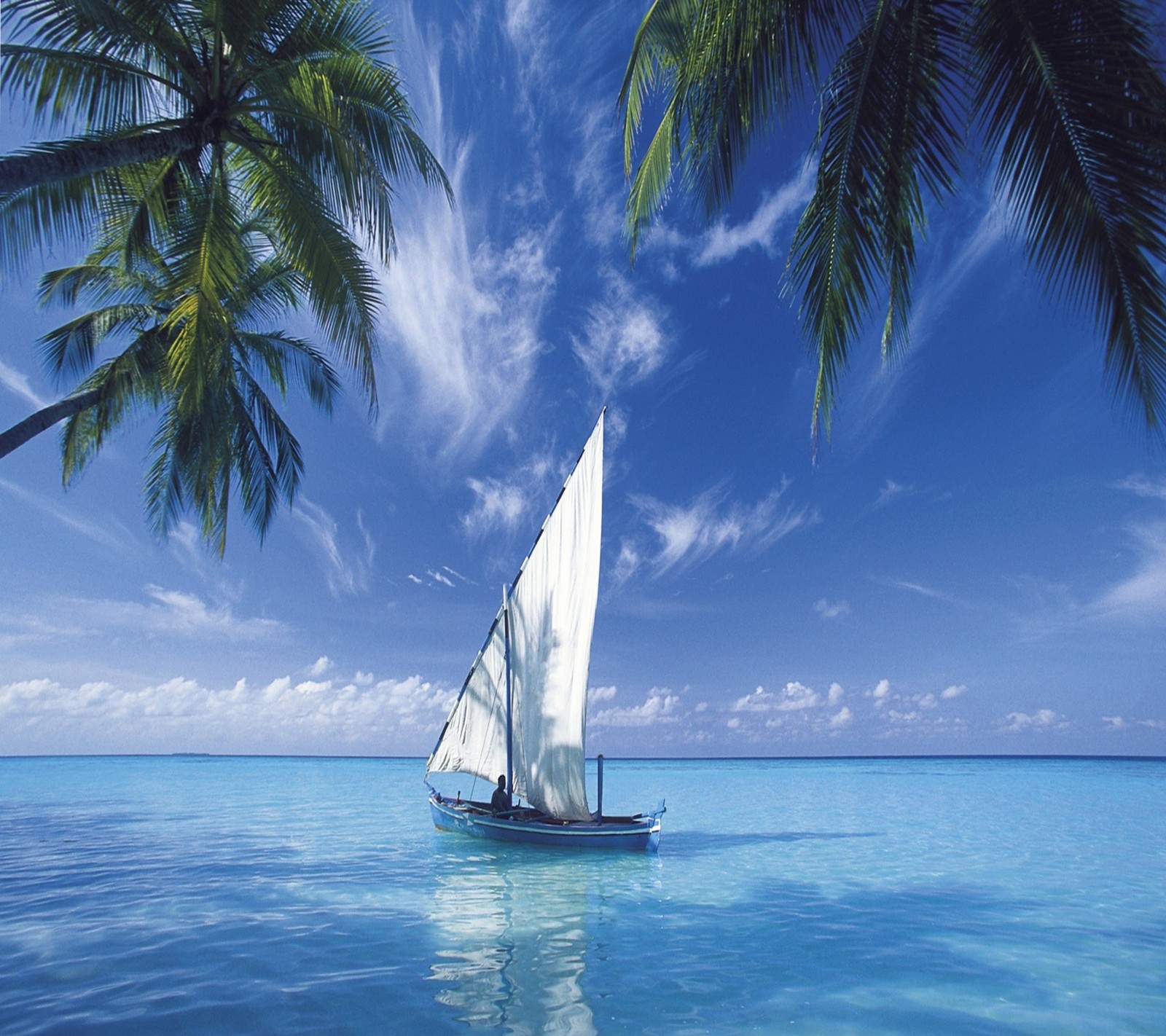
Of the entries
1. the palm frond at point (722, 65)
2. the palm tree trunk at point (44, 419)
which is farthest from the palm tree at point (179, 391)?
the palm frond at point (722, 65)

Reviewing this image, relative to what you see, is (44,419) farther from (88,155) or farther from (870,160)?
(870,160)

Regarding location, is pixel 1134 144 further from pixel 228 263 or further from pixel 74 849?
pixel 74 849

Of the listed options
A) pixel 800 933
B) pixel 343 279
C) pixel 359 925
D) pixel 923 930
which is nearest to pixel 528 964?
pixel 359 925

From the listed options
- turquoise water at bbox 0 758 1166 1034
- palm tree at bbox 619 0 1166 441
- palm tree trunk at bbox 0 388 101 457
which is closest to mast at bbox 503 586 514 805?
turquoise water at bbox 0 758 1166 1034

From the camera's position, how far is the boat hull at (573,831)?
15805 millimetres

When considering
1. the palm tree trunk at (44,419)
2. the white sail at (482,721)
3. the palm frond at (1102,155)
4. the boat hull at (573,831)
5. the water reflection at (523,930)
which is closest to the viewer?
the palm frond at (1102,155)

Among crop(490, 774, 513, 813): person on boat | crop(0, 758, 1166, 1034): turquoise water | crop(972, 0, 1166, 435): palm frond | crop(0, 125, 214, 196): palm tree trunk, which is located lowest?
crop(0, 758, 1166, 1034): turquoise water

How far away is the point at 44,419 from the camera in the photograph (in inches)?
398

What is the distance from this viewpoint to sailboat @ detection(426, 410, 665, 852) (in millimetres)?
16125

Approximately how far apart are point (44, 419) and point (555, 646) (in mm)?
10186

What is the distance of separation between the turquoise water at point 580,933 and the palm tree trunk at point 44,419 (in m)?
5.64

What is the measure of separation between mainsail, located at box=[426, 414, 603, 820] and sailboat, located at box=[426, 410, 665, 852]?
0.02m

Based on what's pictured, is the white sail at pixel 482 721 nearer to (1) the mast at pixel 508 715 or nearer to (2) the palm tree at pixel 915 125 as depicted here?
(1) the mast at pixel 508 715

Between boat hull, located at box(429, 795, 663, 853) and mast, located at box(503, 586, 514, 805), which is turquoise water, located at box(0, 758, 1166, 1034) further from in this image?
mast, located at box(503, 586, 514, 805)
